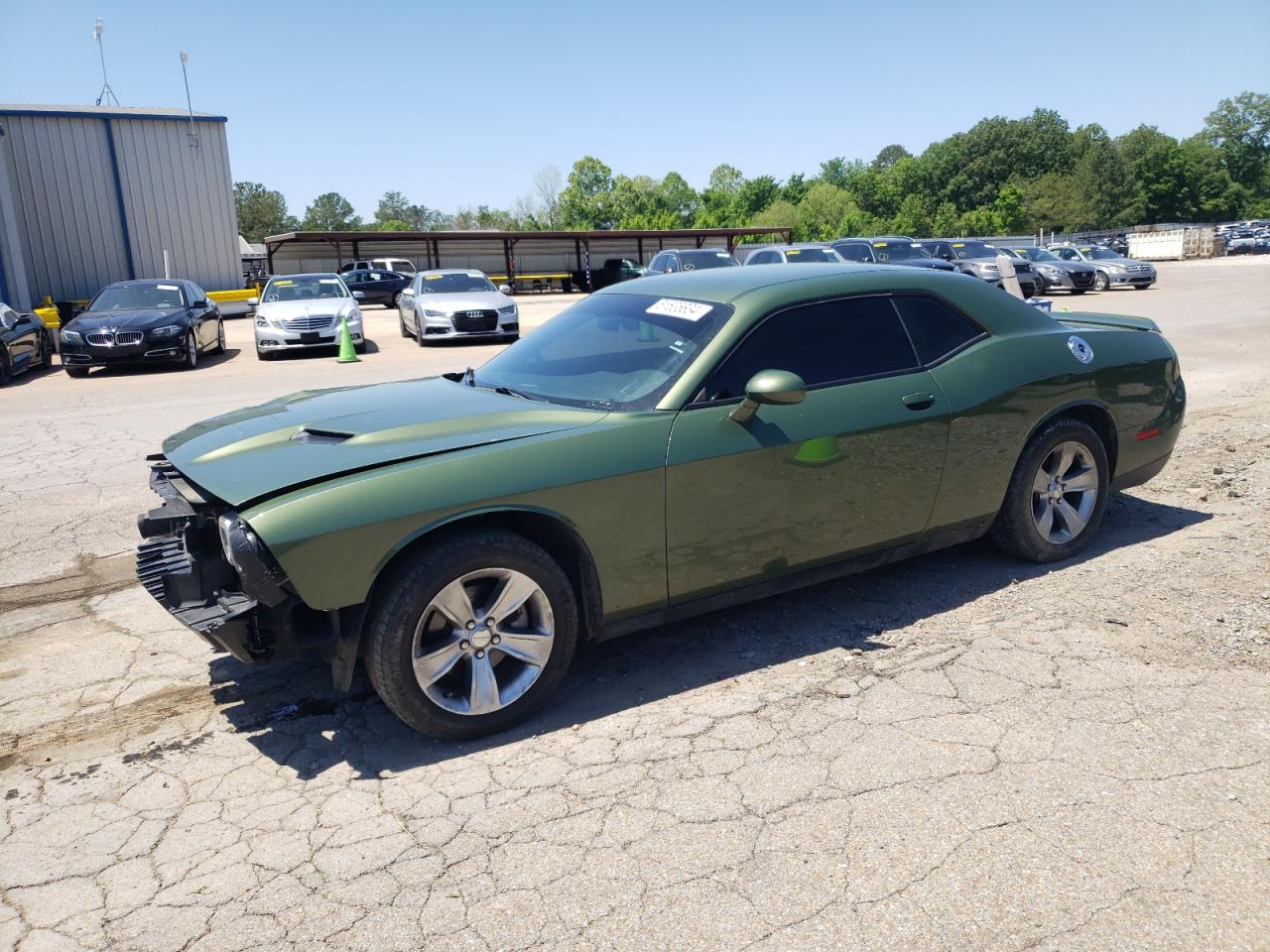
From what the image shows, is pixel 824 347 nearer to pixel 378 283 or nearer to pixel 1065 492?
pixel 1065 492

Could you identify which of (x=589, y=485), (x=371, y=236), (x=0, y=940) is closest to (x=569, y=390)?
(x=589, y=485)

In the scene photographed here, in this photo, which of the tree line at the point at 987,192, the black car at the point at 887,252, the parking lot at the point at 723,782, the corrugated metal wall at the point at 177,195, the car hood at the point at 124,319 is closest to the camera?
the parking lot at the point at 723,782

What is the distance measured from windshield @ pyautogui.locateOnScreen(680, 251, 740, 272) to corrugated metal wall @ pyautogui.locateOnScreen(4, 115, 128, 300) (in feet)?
62.4

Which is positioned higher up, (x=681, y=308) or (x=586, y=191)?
(x=586, y=191)

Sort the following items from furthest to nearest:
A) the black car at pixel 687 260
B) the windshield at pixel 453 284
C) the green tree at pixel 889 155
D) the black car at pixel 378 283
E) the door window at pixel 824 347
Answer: the green tree at pixel 889 155 < the black car at pixel 378 283 < the black car at pixel 687 260 < the windshield at pixel 453 284 < the door window at pixel 824 347

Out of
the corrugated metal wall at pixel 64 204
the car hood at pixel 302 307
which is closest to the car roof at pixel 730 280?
the car hood at pixel 302 307

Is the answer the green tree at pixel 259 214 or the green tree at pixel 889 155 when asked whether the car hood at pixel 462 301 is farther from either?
the green tree at pixel 889 155

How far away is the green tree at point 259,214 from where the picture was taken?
10456 centimetres

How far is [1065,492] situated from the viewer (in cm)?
498

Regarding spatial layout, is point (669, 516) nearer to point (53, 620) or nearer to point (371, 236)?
point (53, 620)

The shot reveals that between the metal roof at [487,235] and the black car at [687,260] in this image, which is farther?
the metal roof at [487,235]

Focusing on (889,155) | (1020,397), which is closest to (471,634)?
(1020,397)

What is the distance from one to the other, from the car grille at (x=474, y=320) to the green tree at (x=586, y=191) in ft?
274

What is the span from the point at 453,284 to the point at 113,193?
53.2 feet
